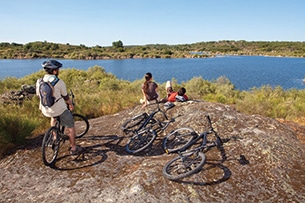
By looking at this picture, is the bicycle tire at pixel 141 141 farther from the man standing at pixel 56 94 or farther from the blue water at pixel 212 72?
the blue water at pixel 212 72

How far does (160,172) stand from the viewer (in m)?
4.31

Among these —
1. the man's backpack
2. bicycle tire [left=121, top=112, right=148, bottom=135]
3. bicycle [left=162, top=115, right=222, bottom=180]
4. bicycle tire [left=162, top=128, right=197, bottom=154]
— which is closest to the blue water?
bicycle tire [left=121, top=112, right=148, bottom=135]

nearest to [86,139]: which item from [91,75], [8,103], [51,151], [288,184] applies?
[51,151]

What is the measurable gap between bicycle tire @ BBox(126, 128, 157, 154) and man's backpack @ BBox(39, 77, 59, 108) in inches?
72.6

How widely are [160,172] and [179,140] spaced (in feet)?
4.15

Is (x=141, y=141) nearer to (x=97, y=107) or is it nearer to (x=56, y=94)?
(x=56, y=94)

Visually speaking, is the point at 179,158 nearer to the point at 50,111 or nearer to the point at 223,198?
the point at 223,198

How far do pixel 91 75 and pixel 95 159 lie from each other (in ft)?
68.1

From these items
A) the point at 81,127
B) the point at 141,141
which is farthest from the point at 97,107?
the point at 141,141

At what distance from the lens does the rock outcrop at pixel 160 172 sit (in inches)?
153

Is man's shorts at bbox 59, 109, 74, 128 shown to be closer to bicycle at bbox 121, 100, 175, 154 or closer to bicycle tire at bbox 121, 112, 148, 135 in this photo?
bicycle at bbox 121, 100, 175, 154

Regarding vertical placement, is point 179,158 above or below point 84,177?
above

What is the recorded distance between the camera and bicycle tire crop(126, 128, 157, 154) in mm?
5438

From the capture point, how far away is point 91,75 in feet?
82.0
